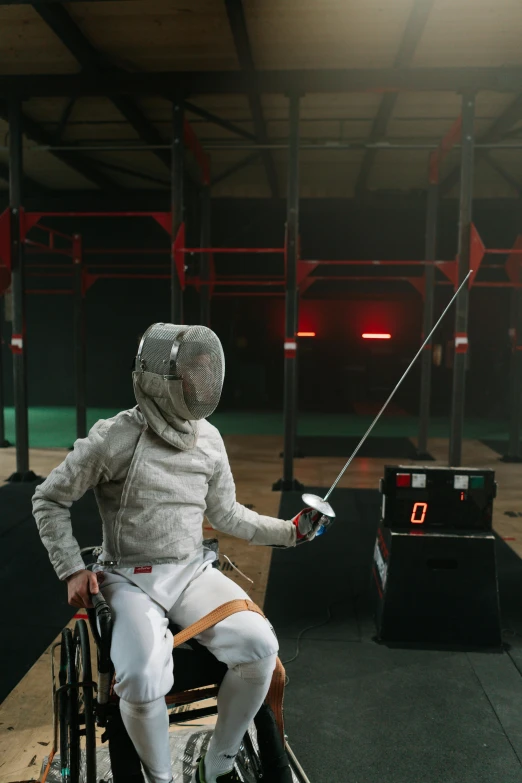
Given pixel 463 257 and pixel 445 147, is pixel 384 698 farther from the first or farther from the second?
pixel 445 147

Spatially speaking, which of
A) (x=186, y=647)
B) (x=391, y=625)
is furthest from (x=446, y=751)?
(x=186, y=647)

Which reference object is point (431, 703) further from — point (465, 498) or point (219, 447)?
point (219, 447)

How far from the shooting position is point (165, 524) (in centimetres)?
204

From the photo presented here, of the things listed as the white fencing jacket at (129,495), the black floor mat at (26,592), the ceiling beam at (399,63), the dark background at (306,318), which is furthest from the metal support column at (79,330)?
the white fencing jacket at (129,495)

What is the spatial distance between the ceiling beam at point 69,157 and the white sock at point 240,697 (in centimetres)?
651

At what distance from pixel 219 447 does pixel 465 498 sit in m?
1.72

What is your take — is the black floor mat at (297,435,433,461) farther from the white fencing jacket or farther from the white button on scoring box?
the white fencing jacket

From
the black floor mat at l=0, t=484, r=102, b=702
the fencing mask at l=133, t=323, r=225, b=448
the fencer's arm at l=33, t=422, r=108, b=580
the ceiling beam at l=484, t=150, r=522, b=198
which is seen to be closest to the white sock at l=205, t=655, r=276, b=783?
the fencer's arm at l=33, t=422, r=108, b=580

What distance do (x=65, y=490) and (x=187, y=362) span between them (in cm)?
56

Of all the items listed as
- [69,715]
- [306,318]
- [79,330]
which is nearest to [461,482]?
[69,715]

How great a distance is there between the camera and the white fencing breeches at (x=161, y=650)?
1.69 meters

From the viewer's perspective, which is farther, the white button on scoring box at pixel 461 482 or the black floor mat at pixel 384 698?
the white button on scoring box at pixel 461 482

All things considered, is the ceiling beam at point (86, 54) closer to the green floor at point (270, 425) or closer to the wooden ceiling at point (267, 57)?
the wooden ceiling at point (267, 57)

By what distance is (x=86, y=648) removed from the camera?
186 centimetres
